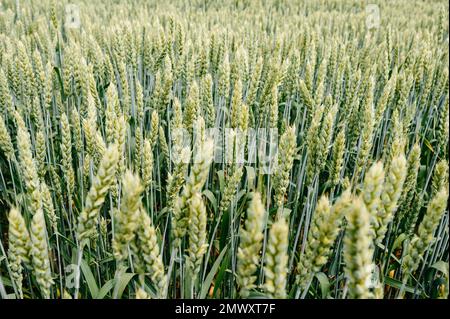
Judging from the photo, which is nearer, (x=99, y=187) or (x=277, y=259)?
(x=277, y=259)

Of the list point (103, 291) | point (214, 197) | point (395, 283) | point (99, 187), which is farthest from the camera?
point (214, 197)

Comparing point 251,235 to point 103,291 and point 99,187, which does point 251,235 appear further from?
point 103,291

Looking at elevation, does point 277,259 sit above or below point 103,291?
above

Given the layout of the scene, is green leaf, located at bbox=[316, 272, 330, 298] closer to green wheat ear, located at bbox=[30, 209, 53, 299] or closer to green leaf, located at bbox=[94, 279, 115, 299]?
green leaf, located at bbox=[94, 279, 115, 299]

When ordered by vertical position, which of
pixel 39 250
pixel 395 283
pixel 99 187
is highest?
pixel 99 187

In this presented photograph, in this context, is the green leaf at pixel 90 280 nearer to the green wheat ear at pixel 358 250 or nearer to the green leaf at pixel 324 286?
the green leaf at pixel 324 286

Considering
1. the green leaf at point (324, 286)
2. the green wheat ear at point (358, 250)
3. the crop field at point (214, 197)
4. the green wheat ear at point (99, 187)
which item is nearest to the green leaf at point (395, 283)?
the crop field at point (214, 197)

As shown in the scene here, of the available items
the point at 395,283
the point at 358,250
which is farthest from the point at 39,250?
the point at 395,283

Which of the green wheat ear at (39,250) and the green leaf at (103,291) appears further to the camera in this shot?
the green leaf at (103,291)

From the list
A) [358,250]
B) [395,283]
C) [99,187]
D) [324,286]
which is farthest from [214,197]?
[358,250]

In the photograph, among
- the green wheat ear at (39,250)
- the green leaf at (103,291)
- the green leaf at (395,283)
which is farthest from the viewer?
the green leaf at (395,283)

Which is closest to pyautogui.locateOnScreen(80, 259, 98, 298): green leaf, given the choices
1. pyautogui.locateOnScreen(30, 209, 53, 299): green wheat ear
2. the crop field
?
the crop field

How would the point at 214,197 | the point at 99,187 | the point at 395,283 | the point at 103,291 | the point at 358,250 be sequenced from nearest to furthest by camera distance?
the point at 358,250 → the point at 99,187 → the point at 103,291 → the point at 395,283 → the point at 214,197
